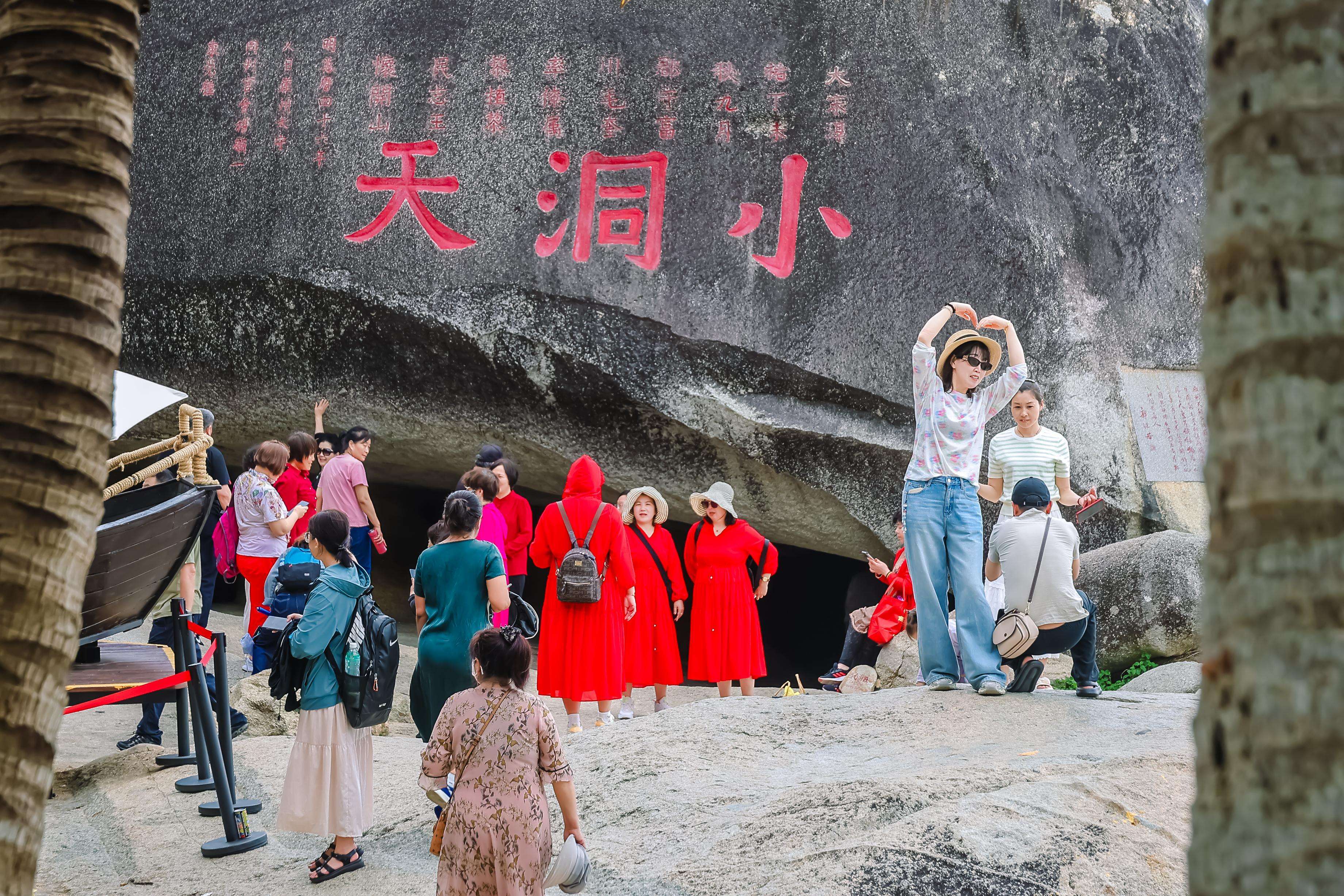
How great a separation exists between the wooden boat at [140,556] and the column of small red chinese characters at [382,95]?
4.32 meters

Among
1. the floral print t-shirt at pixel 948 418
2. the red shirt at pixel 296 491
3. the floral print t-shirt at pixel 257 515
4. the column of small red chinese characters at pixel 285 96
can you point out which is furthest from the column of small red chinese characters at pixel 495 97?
the floral print t-shirt at pixel 948 418

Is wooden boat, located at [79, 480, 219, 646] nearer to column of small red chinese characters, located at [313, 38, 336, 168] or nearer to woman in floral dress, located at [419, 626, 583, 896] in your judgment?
woman in floral dress, located at [419, 626, 583, 896]

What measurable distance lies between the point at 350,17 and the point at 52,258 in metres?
7.36

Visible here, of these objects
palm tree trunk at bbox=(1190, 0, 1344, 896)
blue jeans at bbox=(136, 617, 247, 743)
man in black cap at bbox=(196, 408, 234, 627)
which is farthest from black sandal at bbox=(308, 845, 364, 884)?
palm tree trunk at bbox=(1190, 0, 1344, 896)

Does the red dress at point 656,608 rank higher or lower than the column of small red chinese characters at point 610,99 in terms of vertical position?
lower

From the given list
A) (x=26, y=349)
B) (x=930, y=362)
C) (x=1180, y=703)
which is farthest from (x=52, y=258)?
(x=1180, y=703)

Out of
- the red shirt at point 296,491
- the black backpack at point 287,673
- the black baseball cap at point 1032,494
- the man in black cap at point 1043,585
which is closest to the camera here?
the black backpack at point 287,673

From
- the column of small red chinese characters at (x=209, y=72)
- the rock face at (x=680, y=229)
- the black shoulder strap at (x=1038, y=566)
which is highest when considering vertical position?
the column of small red chinese characters at (x=209, y=72)

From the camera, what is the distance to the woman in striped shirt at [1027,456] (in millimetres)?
4801

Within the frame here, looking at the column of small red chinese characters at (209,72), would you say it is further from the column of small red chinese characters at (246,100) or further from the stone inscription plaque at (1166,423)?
the stone inscription plaque at (1166,423)

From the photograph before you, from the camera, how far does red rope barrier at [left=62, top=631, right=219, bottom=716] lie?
3885mm

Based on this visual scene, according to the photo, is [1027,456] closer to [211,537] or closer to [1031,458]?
[1031,458]

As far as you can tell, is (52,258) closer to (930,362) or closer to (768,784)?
(768,784)

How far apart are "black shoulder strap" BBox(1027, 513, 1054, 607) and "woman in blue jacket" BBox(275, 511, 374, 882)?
237 centimetres
